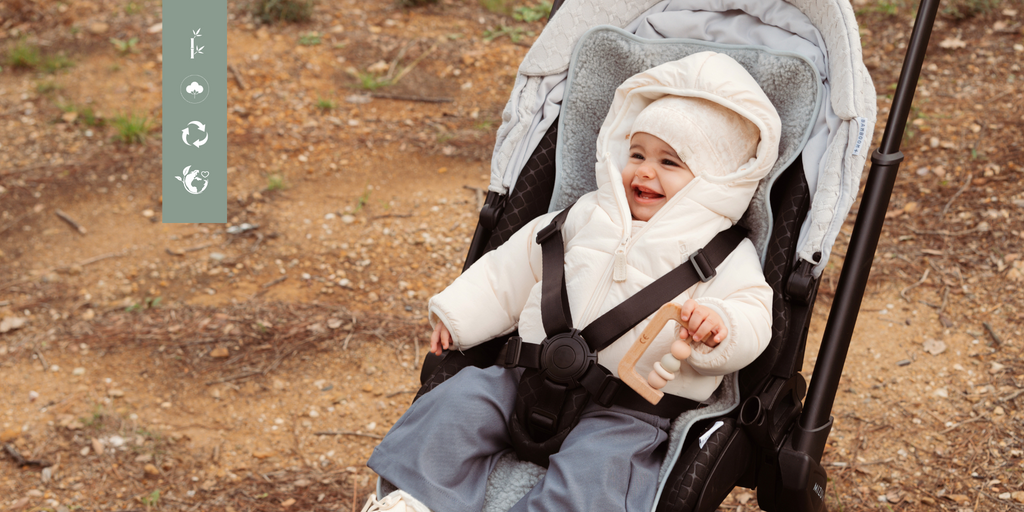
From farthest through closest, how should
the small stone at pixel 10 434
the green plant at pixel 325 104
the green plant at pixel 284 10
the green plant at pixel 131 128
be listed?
1. the green plant at pixel 284 10
2. the green plant at pixel 325 104
3. the green plant at pixel 131 128
4. the small stone at pixel 10 434

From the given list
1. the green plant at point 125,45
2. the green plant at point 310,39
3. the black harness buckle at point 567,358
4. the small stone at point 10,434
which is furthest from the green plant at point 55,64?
the black harness buckle at point 567,358

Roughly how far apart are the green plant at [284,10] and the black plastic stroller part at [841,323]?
426 cm

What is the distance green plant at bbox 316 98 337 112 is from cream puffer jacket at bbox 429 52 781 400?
9.21 feet

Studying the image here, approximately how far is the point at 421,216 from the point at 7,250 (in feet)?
6.29

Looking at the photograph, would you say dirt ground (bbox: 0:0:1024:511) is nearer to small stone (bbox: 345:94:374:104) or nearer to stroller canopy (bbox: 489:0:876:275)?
small stone (bbox: 345:94:374:104)

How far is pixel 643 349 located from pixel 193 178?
2.36m

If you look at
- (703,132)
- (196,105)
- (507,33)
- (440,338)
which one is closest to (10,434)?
(196,105)

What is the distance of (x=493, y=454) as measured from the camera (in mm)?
1836

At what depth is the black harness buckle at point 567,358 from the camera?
5.86 ft

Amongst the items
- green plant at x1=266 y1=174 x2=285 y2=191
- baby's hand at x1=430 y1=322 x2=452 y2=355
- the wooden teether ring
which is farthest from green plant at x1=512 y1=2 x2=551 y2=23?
the wooden teether ring

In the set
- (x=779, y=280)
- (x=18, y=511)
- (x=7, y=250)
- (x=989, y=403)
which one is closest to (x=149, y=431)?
(x=18, y=511)

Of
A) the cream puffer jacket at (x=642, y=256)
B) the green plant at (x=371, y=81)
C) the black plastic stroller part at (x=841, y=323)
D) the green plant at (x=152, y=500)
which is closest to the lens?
the black plastic stroller part at (x=841, y=323)

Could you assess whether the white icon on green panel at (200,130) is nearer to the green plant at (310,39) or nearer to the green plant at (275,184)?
the green plant at (275,184)

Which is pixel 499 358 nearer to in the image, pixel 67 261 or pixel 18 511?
pixel 18 511
